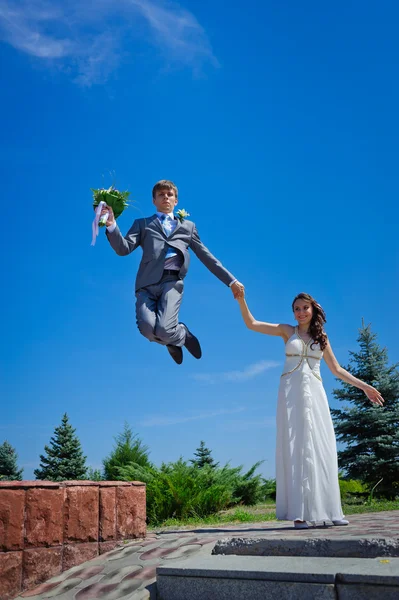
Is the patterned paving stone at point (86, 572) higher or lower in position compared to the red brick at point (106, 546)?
lower

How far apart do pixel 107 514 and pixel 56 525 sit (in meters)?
0.61

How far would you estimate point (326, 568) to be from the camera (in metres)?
3.97

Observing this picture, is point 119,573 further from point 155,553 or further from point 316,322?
point 316,322

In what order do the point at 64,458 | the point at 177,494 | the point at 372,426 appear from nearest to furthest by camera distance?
the point at 177,494, the point at 372,426, the point at 64,458

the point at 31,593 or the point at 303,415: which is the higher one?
the point at 303,415

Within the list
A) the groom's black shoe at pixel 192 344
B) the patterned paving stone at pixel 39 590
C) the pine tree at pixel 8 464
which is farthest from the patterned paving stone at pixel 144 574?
the pine tree at pixel 8 464

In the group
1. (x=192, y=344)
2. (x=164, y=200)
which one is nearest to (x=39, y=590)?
(x=192, y=344)

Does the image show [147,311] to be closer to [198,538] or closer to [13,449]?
[198,538]

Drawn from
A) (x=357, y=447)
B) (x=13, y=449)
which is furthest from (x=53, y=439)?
(x=357, y=447)

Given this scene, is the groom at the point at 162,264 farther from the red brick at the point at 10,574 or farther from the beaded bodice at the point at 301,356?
the red brick at the point at 10,574

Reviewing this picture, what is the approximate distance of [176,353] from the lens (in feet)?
20.7

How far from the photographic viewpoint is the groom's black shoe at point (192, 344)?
21.0ft

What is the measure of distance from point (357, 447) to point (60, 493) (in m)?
9.29

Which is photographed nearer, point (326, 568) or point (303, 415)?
point (326, 568)
